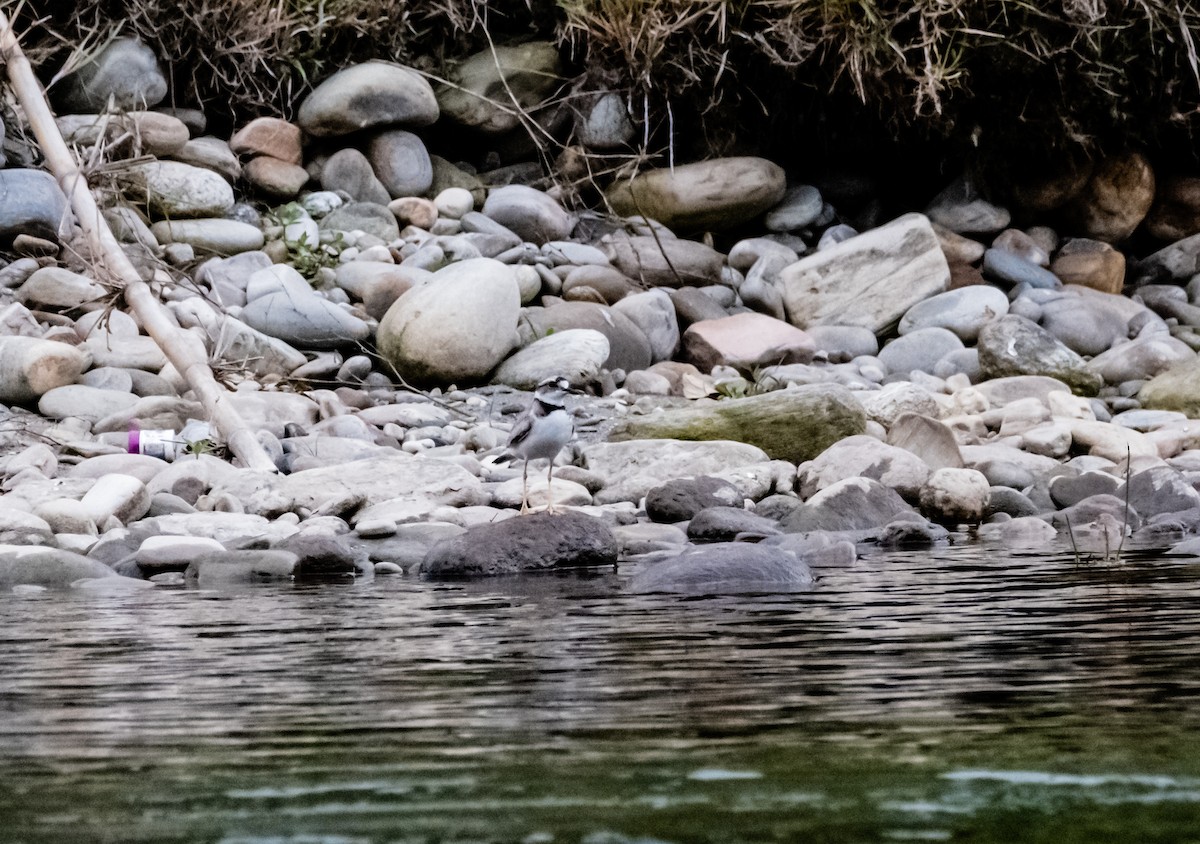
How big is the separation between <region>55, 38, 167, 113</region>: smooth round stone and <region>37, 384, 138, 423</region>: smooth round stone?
11.4ft

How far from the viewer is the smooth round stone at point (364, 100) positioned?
11719mm

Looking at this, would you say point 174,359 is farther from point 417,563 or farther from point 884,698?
point 884,698

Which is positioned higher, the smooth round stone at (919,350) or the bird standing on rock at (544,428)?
the smooth round stone at (919,350)

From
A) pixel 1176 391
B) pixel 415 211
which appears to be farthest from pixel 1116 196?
pixel 415 211

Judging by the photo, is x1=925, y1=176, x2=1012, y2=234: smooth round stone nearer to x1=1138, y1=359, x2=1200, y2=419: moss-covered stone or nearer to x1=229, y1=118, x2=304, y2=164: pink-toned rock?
x1=1138, y1=359, x2=1200, y2=419: moss-covered stone

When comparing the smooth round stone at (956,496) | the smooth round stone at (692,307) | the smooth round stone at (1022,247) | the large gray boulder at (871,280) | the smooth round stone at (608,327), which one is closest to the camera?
the smooth round stone at (956,496)

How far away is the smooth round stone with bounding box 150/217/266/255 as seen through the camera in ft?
35.3

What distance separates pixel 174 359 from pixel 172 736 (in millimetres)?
6047

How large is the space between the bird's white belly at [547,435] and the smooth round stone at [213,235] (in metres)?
5.07

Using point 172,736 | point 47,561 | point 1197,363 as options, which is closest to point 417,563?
point 47,561

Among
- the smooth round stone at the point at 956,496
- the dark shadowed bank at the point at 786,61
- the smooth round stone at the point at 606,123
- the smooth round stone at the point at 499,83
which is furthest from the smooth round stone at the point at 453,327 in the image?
the smooth round stone at the point at 956,496

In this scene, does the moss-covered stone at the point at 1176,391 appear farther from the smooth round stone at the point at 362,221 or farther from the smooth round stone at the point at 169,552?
the smooth round stone at the point at 169,552

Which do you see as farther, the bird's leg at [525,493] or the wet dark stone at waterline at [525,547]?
the bird's leg at [525,493]

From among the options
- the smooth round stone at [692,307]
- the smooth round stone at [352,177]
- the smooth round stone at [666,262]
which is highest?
the smooth round stone at [352,177]
